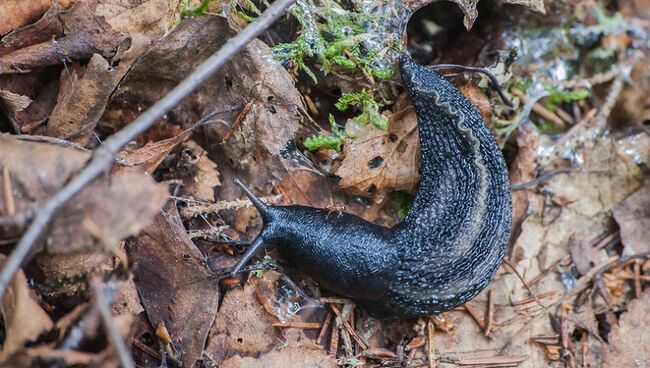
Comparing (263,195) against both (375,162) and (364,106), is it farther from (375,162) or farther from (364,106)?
(364,106)

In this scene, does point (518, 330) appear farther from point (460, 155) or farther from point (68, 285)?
point (68, 285)

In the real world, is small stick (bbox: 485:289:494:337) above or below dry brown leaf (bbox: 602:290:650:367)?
below

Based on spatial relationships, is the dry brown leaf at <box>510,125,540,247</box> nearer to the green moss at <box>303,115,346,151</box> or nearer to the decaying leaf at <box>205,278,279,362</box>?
the green moss at <box>303,115,346,151</box>

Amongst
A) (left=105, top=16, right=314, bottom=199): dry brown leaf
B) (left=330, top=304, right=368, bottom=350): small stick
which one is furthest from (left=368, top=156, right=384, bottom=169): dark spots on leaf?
(left=330, top=304, right=368, bottom=350): small stick

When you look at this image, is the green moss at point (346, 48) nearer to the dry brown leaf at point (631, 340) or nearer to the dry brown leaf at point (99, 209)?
the dry brown leaf at point (99, 209)

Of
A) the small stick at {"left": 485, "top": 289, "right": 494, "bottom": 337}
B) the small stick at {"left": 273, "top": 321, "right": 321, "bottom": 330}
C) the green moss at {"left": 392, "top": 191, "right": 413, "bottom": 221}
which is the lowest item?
the small stick at {"left": 273, "top": 321, "right": 321, "bottom": 330}

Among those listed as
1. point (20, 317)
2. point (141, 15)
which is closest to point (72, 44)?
point (141, 15)

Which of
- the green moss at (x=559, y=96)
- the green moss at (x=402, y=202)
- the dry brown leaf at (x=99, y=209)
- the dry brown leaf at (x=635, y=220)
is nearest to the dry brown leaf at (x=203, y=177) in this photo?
the dry brown leaf at (x=99, y=209)
